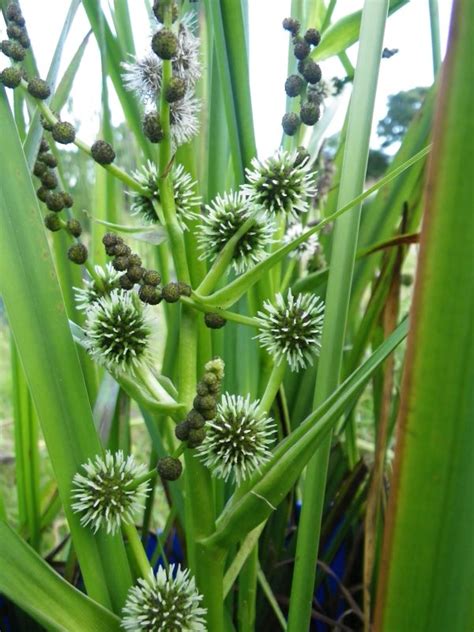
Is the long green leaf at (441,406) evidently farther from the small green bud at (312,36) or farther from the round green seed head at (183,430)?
the small green bud at (312,36)

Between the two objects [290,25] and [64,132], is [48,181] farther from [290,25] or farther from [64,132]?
[290,25]

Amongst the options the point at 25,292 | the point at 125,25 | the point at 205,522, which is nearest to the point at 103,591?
the point at 205,522

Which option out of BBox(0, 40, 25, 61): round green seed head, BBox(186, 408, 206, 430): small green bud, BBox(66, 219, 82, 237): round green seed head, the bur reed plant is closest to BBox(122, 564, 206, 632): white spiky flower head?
the bur reed plant

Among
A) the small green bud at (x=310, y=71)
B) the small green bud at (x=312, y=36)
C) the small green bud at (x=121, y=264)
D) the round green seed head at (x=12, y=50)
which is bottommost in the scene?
the small green bud at (x=121, y=264)

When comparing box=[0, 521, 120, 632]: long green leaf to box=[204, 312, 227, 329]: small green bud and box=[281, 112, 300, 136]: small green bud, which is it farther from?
box=[281, 112, 300, 136]: small green bud

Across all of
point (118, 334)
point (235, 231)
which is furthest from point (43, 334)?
point (235, 231)

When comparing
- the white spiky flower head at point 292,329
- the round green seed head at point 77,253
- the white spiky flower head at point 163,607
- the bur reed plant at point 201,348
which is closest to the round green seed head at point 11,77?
the bur reed plant at point 201,348
